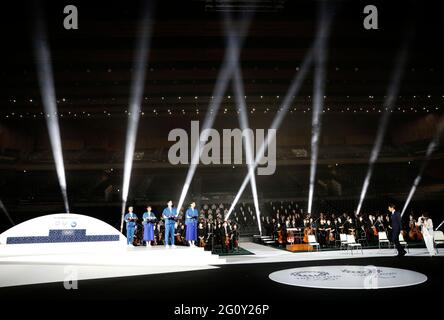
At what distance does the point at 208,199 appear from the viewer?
65.8 feet

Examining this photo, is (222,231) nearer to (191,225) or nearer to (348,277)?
(191,225)

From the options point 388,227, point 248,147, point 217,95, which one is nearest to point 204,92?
point 217,95

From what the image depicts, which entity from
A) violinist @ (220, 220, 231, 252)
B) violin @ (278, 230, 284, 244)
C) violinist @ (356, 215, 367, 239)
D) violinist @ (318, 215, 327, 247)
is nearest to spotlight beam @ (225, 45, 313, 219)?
violin @ (278, 230, 284, 244)

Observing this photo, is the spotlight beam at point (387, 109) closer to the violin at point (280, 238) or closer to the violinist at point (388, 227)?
the violinist at point (388, 227)

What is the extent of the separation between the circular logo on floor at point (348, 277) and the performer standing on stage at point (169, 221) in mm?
4083

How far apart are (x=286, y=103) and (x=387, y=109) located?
20.8 feet

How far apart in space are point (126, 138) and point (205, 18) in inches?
472

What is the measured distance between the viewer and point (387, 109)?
1959 cm

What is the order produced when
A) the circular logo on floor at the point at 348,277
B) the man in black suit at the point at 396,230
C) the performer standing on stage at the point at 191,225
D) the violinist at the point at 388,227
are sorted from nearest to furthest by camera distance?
the circular logo on floor at the point at 348,277, the man in black suit at the point at 396,230, the performer standing on stage at the point at 191,225, the violinist at the point at 388,227

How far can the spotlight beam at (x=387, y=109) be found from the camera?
14008 mm

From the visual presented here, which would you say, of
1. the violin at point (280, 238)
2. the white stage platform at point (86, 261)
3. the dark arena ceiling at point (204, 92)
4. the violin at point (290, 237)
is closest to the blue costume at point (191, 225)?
the white stage platform at point (86, 261)

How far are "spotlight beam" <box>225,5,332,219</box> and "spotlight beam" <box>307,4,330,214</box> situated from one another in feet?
0.67

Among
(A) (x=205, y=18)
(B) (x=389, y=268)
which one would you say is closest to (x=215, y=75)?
(A) (x=205, y=18)

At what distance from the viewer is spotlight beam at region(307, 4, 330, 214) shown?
1230 centimetres
